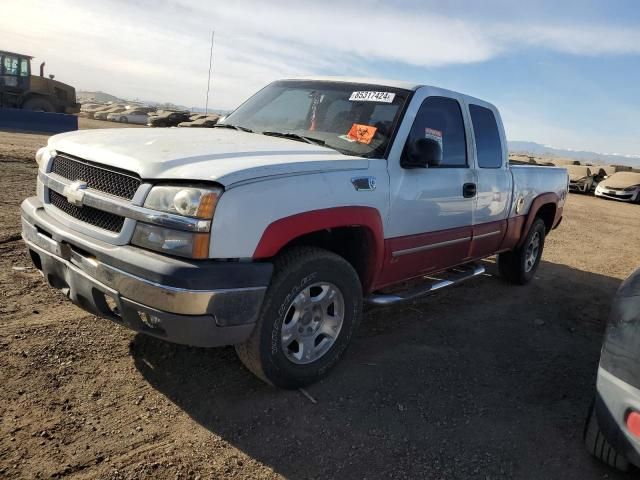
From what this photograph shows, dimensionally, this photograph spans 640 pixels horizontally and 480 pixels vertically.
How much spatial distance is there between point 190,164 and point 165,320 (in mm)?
800

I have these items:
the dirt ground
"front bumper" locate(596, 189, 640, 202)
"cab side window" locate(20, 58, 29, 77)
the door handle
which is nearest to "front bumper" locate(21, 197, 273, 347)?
the dirt ground

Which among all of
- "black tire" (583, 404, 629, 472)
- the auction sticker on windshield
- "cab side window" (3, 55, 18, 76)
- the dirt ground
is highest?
"cab side window" (3, 55, 18, 76)

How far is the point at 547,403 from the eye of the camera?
3.45 m

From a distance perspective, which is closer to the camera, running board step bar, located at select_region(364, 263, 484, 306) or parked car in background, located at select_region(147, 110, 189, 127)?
running board step bar, located at select_region(364, 263, 484, 306)

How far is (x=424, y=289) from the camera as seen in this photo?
4.10 metres

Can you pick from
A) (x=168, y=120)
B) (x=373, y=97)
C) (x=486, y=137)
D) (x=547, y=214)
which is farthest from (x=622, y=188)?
(x=168, y=120)

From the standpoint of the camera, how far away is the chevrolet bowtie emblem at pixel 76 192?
2890 millimetres

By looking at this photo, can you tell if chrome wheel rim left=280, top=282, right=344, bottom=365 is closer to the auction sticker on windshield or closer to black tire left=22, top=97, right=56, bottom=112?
the auction sticker on windshield

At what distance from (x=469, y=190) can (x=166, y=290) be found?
2.80 meters

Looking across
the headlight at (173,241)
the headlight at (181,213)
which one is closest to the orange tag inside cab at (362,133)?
the headlight at (181,213)

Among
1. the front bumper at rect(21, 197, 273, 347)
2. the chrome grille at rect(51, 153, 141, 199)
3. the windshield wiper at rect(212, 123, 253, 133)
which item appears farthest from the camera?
the windshield wiper at rect(212, 123, 253, 133)

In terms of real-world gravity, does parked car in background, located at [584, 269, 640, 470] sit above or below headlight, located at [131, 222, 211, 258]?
below

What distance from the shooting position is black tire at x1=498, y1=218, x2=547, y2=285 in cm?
602

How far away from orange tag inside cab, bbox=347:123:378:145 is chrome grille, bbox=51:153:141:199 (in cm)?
160
